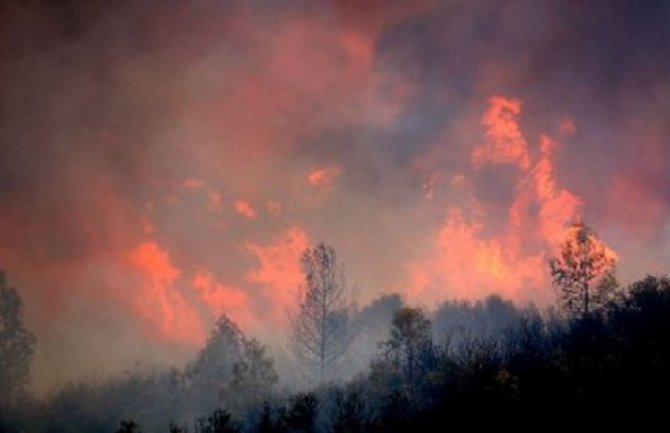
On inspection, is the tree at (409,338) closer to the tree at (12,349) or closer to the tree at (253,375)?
the tree at (253,375)

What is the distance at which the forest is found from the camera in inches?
867

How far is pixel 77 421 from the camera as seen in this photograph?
192 ft

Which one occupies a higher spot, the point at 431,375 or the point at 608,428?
the point at 431,375

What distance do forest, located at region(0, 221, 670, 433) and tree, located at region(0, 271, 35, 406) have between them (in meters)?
0.12

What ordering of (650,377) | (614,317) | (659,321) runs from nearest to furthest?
(650,377)
(659,321)
(614,317)

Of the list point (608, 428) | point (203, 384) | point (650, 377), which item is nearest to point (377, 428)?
point (608, 428)

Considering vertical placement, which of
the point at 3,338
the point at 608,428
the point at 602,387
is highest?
the point at 3,338

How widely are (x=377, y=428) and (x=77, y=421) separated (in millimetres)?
46877

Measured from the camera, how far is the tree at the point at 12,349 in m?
65.7

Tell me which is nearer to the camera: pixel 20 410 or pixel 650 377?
pixel 650 377

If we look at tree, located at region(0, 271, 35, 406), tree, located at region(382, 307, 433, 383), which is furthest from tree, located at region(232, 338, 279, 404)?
tree, located at region(0, 271, 35, 406)

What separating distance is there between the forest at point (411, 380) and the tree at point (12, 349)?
0.39ft

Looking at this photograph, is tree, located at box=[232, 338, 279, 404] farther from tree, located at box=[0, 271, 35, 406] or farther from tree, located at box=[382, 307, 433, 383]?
tree, located at box=[0, 271, 35, 406]

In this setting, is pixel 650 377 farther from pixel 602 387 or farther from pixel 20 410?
pixel 20 410
